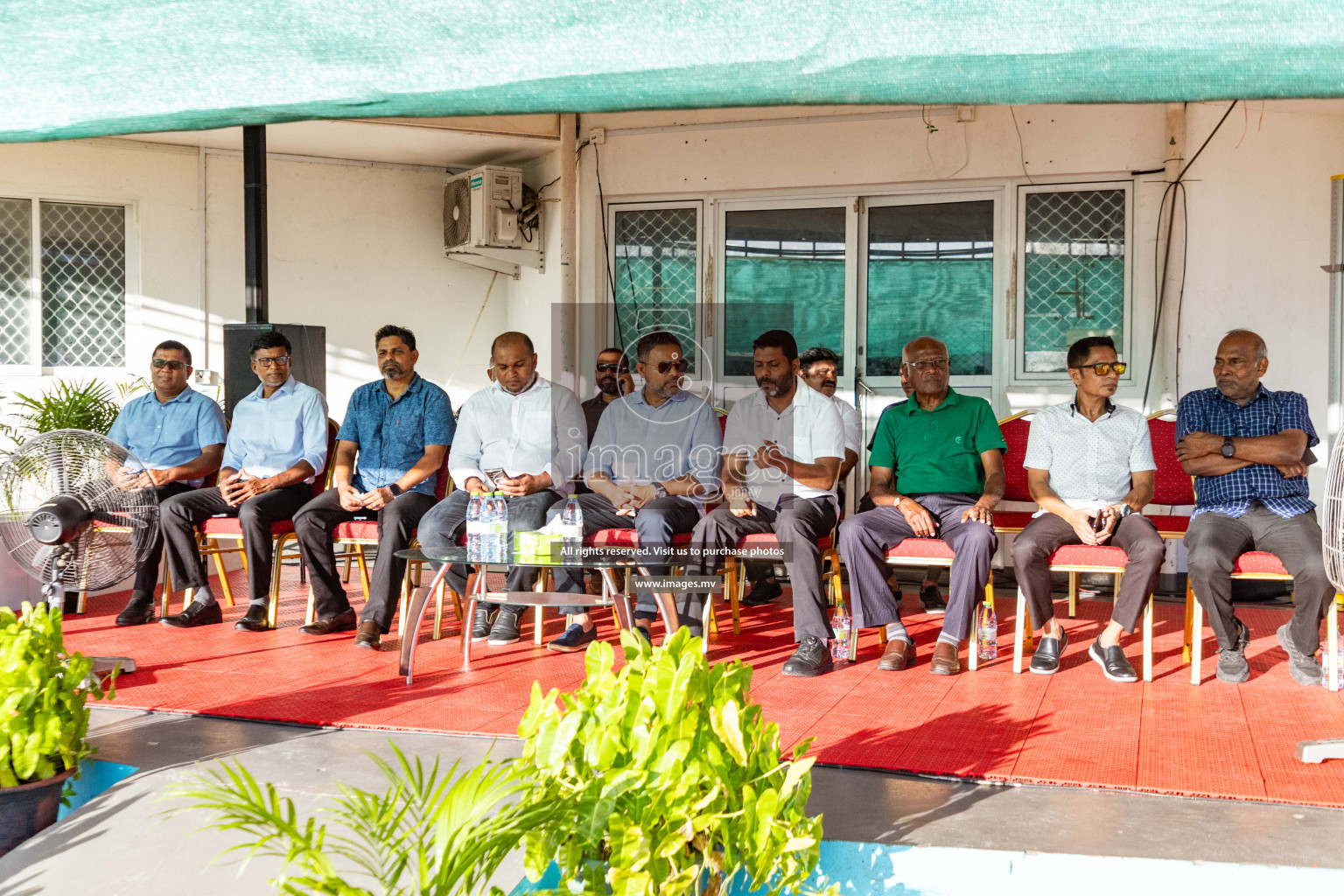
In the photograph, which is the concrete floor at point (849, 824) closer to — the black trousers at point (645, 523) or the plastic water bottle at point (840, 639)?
the plastic water bottle at point (840, 639)

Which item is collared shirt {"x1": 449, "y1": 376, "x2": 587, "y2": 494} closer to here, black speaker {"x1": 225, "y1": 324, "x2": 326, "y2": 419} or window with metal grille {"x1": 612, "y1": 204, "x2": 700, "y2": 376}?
black speaker {"x1": 225, "y1": 324, "x2": 326, "y2": 419}

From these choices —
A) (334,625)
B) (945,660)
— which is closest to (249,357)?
(334,625)

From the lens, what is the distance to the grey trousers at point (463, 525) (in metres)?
4.95

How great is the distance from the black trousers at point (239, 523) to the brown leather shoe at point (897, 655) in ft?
9.46

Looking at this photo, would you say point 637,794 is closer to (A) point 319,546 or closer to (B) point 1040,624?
(B) point 1040,624

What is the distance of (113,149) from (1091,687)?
22.3ft

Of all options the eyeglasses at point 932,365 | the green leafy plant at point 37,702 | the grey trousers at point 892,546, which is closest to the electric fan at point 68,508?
the green leafy plant at point 37,702

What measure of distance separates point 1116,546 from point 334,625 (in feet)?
11.3

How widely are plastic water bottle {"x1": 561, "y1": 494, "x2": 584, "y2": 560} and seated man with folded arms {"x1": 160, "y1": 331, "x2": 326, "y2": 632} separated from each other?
1.53 metres

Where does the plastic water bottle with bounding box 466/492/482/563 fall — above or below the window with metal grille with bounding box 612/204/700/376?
below

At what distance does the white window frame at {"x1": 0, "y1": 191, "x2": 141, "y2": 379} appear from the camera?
7.39 m

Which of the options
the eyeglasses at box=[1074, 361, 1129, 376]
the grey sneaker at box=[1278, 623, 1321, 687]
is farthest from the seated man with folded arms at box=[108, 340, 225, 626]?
the grey sneaker at box=[1278, 623, 1321, 687]

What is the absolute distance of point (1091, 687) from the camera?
4.16 meters

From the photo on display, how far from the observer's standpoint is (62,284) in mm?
7543
